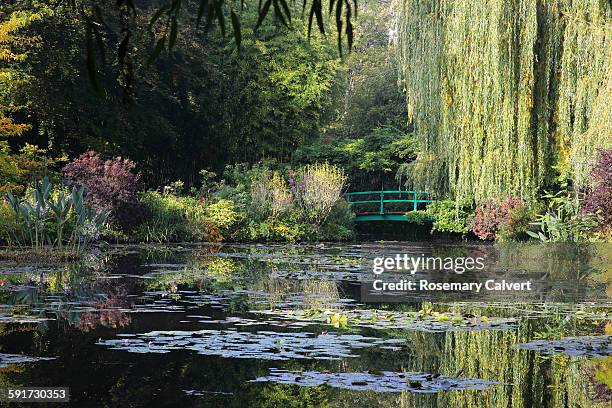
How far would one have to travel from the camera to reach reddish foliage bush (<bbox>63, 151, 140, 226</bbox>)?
2100 centimetres

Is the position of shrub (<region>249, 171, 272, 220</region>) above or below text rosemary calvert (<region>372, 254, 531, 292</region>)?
above

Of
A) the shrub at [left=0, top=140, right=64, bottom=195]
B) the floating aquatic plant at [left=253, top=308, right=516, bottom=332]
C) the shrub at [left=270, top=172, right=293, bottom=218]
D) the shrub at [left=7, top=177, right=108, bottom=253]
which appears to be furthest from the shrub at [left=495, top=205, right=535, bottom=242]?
the shrub at [left=0, top=140, right=64, bottom=195]

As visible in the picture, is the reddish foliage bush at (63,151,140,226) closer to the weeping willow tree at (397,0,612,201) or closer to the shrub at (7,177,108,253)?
the shrub at (7,177,108,253)

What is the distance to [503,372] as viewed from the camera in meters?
6.45

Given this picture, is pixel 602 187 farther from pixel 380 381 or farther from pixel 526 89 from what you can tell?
pixel 380 381

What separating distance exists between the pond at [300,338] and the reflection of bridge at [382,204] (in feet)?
46.7

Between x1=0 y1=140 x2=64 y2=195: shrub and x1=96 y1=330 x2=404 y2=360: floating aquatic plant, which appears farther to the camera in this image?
x1=0 y1=140 x2=64 y2=195: shrub

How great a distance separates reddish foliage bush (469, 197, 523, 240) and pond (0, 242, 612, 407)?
4083 millimetres

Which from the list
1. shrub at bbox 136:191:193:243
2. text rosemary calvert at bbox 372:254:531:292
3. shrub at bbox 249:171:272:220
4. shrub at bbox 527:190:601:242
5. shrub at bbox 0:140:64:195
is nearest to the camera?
text rosemary calvert at bbox 372:254:531:292

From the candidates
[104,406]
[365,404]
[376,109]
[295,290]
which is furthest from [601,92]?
[376,109]

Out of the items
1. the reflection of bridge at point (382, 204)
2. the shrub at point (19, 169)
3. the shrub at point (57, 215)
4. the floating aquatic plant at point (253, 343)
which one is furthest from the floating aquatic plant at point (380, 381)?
the reflection of bridge at point (382, 204)

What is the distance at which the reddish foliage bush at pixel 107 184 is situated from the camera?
827 inches

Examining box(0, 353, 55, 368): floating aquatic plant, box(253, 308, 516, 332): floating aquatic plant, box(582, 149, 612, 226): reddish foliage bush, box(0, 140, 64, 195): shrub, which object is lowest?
box(253, 308, 516, 332): floating aquatic plant

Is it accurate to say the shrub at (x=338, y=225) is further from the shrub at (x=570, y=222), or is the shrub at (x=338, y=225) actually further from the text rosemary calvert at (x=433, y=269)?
the shrub at (x=570, y=222)
